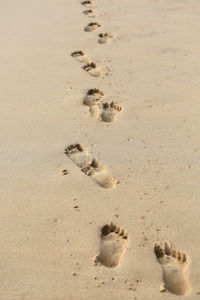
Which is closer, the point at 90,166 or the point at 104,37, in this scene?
the point at 90,166

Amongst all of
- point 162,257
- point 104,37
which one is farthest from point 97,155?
point 104,37

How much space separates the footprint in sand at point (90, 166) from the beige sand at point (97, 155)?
0.03 m

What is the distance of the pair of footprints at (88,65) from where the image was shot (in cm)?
296

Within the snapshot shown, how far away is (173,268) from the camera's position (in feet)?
5.38

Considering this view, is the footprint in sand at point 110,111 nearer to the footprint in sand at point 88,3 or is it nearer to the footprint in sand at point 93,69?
the footprint in sand at point 93,69

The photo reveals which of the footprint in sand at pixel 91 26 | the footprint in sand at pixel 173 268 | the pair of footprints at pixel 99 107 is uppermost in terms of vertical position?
the footprint in sand at pixel 91 26

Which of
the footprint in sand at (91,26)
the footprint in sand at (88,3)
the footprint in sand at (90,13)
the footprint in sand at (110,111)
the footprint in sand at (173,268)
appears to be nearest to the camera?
the footprint in sand at (173,268)

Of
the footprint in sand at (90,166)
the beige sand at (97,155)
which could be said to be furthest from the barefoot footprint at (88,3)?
the footprint in sand at (90,166)

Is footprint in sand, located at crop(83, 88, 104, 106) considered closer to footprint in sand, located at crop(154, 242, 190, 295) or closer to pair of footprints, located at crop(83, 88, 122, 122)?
pair of footprints, located at crop(83, 88, 122, 122)

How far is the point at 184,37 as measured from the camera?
3.36m

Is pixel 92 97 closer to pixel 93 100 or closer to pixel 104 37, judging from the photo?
pixel 93 100

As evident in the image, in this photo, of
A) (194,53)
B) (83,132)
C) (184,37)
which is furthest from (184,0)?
(83,132)

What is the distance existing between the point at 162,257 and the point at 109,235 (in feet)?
0.84

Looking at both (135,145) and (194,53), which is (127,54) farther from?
(135,145)
